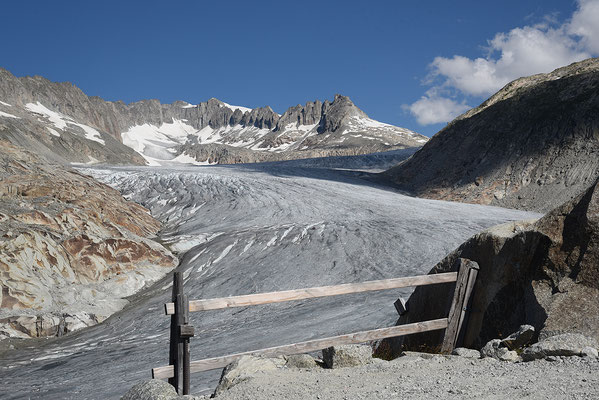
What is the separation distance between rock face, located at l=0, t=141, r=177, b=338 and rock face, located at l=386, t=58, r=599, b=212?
61.1ft

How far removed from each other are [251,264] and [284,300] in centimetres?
1039

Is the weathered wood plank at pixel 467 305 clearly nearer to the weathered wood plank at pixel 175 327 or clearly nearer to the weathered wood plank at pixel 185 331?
the weathered wood plank at pixel 185 331

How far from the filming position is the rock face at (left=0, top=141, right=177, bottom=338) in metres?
11.6

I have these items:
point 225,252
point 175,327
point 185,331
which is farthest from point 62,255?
point 185,331

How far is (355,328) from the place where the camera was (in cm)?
910

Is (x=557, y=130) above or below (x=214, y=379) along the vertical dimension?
above

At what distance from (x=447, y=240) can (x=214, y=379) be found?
10659 millimetres

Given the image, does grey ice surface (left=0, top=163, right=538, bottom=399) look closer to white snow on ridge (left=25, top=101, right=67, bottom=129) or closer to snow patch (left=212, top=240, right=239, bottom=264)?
snow patch (left=212, top=240, right=239, bottom=264)

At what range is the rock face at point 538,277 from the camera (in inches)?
189

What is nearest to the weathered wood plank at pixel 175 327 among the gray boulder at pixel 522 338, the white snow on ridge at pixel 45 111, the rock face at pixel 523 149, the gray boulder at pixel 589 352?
the gray boulder at pixel 522 338

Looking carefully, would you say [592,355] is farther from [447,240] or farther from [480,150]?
[480,150]

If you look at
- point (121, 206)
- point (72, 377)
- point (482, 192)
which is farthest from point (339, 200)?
point (72, 377)

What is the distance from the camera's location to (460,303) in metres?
5.93

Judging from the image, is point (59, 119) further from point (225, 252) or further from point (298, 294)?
point (298, 294)
